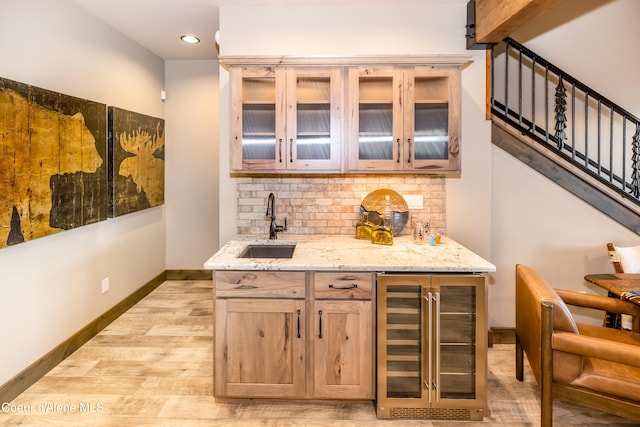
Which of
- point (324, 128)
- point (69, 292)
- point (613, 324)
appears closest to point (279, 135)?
point (324, 128)

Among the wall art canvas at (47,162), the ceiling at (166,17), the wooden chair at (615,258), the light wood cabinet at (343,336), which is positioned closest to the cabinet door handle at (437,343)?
the light wood cabinet at (343,336)

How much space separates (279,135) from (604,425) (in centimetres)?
263

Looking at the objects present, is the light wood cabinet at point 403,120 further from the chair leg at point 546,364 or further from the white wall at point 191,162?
the white wall at point 191,162

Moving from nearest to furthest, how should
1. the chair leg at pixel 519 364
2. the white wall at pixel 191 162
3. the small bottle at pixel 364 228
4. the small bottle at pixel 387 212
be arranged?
the chair leg at pixel 519 364, the small bottle at pixel 387 212, the small bottle at pixel 364 228, the white wall at pixel 191 162

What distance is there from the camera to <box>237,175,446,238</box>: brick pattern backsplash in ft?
10.8

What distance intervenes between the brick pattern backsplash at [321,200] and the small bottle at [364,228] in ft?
0.49

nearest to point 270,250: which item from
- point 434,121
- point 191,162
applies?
point 434,121

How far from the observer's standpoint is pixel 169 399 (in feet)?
8.59

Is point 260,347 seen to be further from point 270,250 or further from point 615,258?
point 615,258

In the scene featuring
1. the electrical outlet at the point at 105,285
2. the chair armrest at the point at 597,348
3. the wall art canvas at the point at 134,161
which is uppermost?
the wall art canvas at the point at 134,161

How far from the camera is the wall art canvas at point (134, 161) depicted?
3.83m

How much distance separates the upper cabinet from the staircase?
0.73 metres

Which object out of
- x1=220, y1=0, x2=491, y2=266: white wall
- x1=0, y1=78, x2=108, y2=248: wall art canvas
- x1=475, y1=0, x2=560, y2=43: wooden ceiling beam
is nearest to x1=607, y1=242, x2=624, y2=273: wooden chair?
x1=475, y1=0, x2=560, y2=43: wooden ceiling beam

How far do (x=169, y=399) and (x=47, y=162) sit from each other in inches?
70.1
